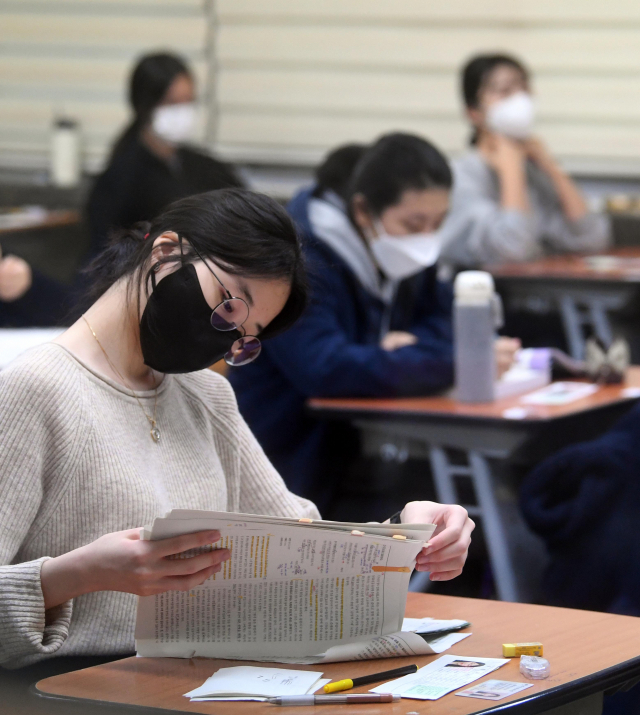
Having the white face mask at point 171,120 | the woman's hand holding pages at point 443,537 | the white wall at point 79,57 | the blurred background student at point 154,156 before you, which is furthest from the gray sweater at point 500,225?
the woman's hand holding pages at point 443,537

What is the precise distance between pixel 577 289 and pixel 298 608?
2.87 metres

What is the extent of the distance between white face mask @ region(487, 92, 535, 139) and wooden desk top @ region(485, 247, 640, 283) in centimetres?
57

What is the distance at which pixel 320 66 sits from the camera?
17.7ft

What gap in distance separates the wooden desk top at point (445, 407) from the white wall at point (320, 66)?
112 inches

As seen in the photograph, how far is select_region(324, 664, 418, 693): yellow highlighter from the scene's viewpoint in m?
1.04

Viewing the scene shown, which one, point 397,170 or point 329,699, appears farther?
point 397,170

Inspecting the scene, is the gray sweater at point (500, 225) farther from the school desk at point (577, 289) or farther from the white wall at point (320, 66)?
the white wall at point (320, 66)

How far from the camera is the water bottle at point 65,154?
5.52 metres

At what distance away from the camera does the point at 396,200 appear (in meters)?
2.61

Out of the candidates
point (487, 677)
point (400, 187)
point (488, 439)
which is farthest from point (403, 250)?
point (487, 677)

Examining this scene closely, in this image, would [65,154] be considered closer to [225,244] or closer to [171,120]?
[171,120]

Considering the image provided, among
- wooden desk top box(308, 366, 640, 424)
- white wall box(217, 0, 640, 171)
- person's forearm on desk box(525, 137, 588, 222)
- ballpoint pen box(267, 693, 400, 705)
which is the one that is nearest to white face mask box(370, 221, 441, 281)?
wooden desk top box(308, 366, 640, 424)

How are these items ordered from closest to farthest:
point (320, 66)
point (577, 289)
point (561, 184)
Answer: point (577, 289) < point (561, 184) < point (320, 66)

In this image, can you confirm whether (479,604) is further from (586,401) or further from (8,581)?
(586,401)
